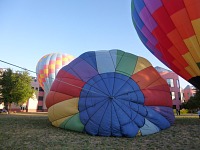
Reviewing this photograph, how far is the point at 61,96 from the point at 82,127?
1.89m

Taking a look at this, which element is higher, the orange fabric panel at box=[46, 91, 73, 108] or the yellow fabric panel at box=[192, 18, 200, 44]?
the yellow fabric panel at box=[192, 18, 200, 44]

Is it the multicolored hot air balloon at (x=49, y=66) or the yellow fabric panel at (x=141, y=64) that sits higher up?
the multicolored hot air balloon at (x=49, y=66)

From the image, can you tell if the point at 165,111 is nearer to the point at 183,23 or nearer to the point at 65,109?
the point at 183,23

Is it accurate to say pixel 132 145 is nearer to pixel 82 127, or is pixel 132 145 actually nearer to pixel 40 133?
pixel 82 127

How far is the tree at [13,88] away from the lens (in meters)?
26.3

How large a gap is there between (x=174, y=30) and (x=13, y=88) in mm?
22617

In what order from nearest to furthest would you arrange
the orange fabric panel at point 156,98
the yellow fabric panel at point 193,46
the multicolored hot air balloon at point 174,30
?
the orange fabric panel at point 156,98 < the multicolored hot air balloon at point 174,30 < the yellow fabric panel at point 193,46

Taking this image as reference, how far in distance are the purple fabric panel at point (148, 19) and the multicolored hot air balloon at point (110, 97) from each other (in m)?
2.10

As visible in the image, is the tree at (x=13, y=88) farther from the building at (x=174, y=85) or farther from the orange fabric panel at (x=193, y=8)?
the building at (x=174, y=85)

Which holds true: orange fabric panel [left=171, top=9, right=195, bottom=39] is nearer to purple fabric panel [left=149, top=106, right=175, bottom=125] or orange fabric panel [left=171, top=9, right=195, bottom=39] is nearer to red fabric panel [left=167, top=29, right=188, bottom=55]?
red fabric panel [left=167, top=29, right=188, bottom=55]

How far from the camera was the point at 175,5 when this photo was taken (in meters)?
9.45

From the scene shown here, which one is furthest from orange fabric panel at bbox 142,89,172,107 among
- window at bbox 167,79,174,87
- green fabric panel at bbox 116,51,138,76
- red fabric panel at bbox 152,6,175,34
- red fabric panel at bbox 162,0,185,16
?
window at bbox 167,79,174,87

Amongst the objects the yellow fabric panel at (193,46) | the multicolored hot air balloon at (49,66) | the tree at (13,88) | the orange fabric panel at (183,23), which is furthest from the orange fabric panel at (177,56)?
the tree at (13,88)

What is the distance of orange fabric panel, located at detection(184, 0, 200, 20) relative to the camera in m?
8.92
